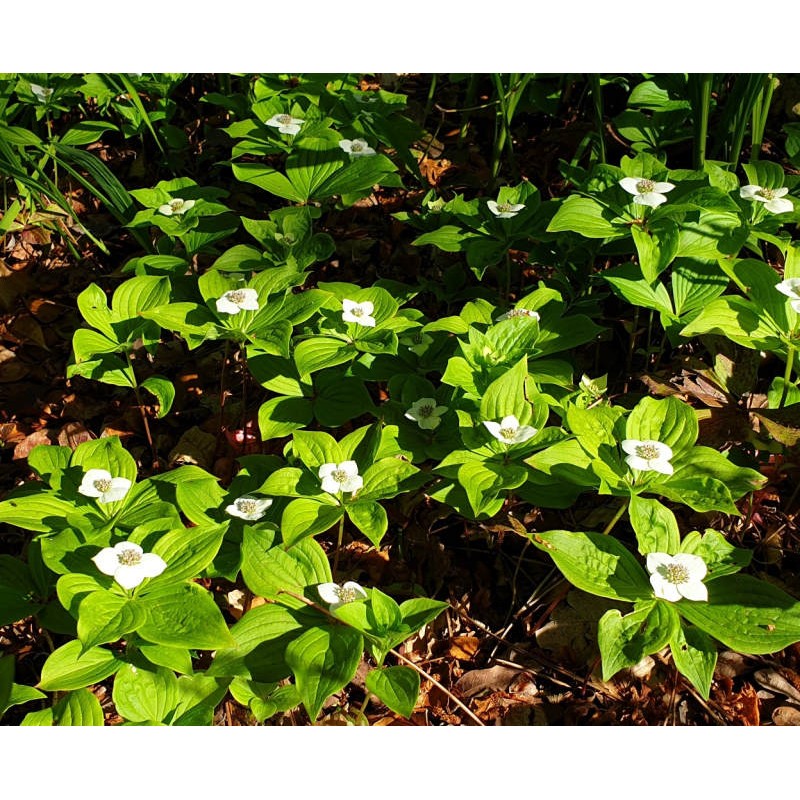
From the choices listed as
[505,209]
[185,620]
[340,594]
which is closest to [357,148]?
[505,209]

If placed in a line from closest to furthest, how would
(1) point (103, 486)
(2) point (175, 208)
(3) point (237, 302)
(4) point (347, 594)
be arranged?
1. (4) point (347, 594)
2. (1) point (103, 486)
3. (3) point (237, 302)
4. (2) point (175, 208)

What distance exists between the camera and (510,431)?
199 centimetres

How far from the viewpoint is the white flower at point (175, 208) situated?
9.25 feet

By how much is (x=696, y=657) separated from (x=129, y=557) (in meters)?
1.26

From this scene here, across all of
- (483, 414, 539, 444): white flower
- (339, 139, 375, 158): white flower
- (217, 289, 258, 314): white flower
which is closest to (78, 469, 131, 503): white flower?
(217, 289, 258, 314): white flower

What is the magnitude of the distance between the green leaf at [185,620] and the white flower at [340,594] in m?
0.23

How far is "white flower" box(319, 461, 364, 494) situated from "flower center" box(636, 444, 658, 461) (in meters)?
0.69

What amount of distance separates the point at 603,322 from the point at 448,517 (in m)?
1.00

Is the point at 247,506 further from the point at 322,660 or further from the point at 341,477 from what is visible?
the point at 322,660

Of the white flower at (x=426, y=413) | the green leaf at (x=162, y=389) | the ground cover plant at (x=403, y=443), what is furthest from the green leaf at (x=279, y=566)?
the green leaf at (x=162, y=389)

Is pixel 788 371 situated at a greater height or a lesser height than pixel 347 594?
greater

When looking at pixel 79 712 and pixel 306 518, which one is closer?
pixel 79 712

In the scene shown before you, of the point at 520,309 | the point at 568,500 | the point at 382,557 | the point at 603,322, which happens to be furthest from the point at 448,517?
the point at 603,322

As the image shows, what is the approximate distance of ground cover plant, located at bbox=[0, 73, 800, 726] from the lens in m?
1.77
